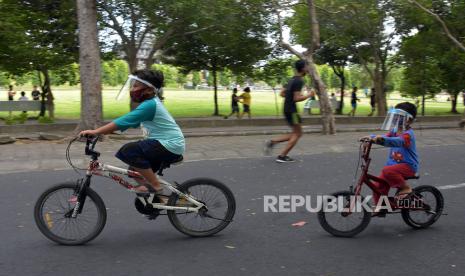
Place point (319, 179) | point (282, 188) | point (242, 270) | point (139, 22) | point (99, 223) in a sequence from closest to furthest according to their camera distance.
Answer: point (242, 270)
point (99, 223)
point (282, 188)
point (319, 179)
point (139, 22)

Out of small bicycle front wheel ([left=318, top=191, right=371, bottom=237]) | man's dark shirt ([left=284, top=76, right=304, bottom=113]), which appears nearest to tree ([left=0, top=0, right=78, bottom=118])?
man's dark shirt ([left=284, top=76, right=304, bottom=113])

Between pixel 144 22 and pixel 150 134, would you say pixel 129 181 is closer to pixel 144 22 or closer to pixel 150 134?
pixel 150 134

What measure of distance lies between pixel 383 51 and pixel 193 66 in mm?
9548

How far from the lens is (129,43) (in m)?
19.8

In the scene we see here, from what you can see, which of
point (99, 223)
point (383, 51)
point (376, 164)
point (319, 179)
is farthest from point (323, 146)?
point (383, 51)

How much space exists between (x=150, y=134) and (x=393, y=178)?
2.50m

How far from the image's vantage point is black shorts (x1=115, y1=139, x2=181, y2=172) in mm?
4844

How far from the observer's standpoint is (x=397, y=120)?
17.0ft

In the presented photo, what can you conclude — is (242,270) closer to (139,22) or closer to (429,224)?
(429,224)

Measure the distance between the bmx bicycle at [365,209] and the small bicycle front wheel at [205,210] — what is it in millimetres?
967

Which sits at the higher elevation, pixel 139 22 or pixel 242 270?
pixel 139 22

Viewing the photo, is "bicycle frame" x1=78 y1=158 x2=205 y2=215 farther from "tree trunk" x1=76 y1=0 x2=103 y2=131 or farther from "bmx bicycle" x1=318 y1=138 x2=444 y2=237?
"tree trunk" x1=76 y1=0 x2=103 y2=131

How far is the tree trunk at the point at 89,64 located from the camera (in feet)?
43.1

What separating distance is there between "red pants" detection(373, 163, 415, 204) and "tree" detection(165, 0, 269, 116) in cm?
1219
